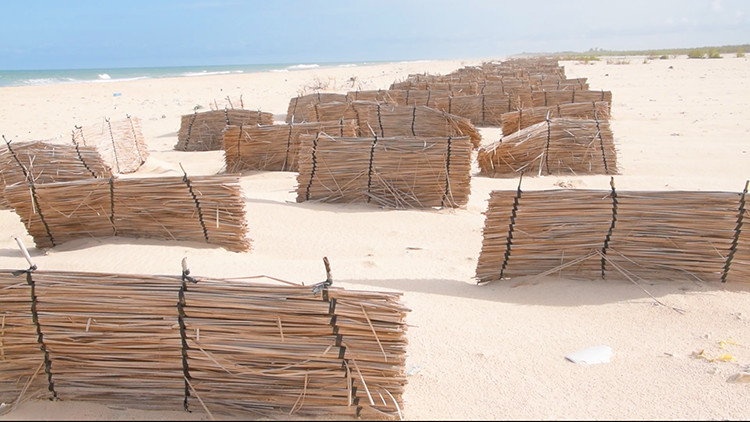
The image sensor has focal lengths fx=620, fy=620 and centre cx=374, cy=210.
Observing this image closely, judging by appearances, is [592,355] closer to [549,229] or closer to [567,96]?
[549,229]

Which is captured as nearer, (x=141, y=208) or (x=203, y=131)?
(x=141, y=208)

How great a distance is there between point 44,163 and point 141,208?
307cm

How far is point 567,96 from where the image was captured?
12570 millimetres

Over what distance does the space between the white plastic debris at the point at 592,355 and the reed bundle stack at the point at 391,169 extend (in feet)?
11.9

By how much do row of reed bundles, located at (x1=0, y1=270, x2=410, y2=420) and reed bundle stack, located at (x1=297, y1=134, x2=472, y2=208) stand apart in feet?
13.9

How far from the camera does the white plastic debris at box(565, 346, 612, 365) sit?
9.68 feet

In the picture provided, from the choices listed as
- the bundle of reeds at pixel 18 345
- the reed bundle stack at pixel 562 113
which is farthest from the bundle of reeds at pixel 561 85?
the bundle of reeds at pixel 18 345

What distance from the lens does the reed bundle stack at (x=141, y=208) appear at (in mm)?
4824

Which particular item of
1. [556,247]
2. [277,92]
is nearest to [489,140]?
[556,247]

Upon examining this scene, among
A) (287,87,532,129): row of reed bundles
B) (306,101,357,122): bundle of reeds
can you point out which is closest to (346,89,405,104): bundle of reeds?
(287,87,532,129): row of reed bundles

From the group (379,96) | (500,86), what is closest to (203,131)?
(379,96)

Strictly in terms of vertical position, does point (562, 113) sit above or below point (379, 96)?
below

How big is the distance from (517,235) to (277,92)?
22621 mm

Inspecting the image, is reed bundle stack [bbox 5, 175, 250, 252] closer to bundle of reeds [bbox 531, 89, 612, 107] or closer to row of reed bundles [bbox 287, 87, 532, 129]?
row of reed bundles [bbox 287, 87, 532, 129]
